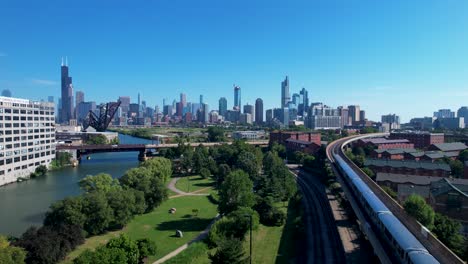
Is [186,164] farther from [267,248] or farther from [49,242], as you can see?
[49,242]

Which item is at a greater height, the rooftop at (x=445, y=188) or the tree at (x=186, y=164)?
the rooftop at (x=445, y=188)

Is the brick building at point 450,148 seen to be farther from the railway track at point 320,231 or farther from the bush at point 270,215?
the bush at point 270,215

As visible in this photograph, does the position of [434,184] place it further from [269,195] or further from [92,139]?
[92,139]

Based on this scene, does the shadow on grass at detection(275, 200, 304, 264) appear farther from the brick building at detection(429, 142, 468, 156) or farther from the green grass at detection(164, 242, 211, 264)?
the brick building at detection(429, 142, 468, 156)

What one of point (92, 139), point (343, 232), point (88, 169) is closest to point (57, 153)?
point (88, 169)

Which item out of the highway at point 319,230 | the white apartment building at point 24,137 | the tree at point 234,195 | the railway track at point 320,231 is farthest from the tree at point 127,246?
the white apartment building at point 24,137
